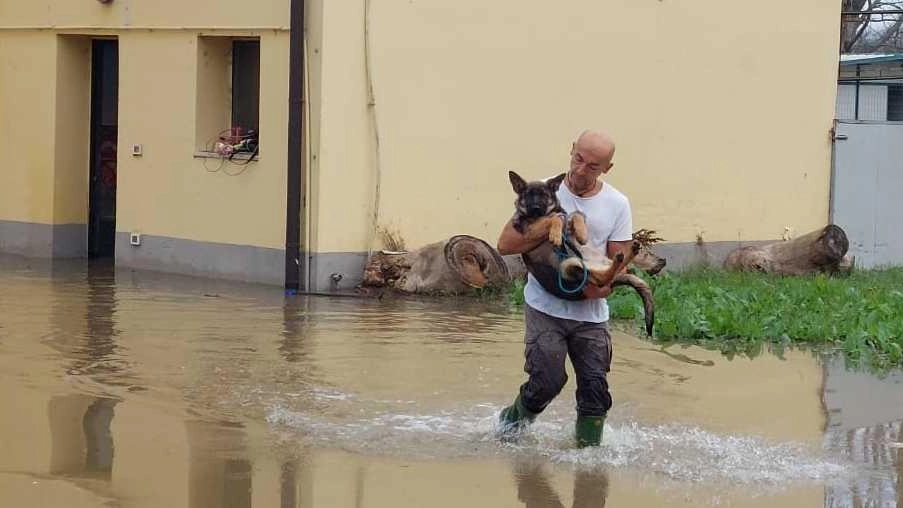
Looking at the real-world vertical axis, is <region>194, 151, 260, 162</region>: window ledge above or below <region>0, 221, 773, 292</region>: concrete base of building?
above

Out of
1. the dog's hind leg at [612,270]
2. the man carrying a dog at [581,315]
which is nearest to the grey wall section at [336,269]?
the man carrying a dog at [581,315]

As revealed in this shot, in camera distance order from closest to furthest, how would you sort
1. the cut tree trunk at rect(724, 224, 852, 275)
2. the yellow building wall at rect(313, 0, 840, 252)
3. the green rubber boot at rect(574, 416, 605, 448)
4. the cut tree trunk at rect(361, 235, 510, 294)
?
the green rubber boot at rect(574, 416, 605, 448) → the cut tree trunk at rect(361, 235, 510, 294) → the yellow building wall at rect(313, 0, 840, 252) → the cut tree trunk at rect(724, 224, 852, 275)

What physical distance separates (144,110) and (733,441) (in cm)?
966

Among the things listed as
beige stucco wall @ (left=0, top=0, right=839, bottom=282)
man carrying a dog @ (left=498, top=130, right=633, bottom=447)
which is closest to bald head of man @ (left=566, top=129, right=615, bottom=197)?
man carrying a dog @ (left=498, top=130, right=633, bottom=447)

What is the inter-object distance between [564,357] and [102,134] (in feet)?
36.1

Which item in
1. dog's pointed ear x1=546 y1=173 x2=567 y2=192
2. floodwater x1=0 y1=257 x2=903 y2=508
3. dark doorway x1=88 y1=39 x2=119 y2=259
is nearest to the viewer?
floodwater x1=0 y1=257 x2=903 y2=508

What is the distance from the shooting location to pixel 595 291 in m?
7.32

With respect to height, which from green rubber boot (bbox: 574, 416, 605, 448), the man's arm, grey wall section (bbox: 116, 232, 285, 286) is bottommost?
green rubber boot (bbox: 574, 416, 605, 448)

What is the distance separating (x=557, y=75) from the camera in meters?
16.2

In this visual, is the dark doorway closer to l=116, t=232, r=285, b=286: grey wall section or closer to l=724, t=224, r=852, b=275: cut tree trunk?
l=116, t=232, r=285, b=286: grey wall section

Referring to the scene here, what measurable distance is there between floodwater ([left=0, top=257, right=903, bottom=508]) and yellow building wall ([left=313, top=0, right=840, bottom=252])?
Answer: 2.31 metres

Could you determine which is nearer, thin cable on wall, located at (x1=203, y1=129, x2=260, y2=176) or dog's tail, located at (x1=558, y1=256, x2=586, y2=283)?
dog's tail, located at (x1=558, y1=256, x2=586, y2=283)

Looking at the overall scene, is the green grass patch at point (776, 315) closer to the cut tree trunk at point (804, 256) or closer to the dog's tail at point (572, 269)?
the cut tree trunk at point (804, 256)

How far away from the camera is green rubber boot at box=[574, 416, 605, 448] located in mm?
7633
